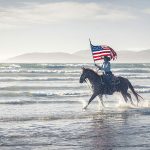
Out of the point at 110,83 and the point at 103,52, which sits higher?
the point at 103,52

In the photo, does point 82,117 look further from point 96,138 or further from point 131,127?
point 96,138

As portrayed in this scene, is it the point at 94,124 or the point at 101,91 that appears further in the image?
the point at 101,91

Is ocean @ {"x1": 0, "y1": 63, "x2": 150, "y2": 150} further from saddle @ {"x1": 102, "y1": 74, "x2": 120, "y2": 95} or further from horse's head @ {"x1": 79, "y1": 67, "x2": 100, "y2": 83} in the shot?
horse's head @ {"x1": 79, "y1": 67, "x2": 100, "y2": 83}

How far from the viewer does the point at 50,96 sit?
31.3 metres

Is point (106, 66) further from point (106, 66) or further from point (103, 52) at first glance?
point (103, 52)

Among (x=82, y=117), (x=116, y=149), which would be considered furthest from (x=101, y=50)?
(x=116, y=149)

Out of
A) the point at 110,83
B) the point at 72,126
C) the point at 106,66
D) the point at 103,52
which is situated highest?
the point at 103,52

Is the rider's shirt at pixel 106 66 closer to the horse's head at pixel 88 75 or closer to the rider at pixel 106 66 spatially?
the rider at pixel 106 66

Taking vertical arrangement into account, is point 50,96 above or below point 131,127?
below

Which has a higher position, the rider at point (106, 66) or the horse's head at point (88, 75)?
the rider at point (106, 66)

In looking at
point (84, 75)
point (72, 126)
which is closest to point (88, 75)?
point (84, 75)

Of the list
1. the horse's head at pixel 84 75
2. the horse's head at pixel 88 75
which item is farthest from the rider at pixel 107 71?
the horse's head at pixel 84 75

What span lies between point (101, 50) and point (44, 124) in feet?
27.7

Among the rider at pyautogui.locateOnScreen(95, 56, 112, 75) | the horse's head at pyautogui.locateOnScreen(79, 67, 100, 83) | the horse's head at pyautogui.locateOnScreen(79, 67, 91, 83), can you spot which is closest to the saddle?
the rider at pyautogui.locateOnScreen(95, 56, 112, 75)
